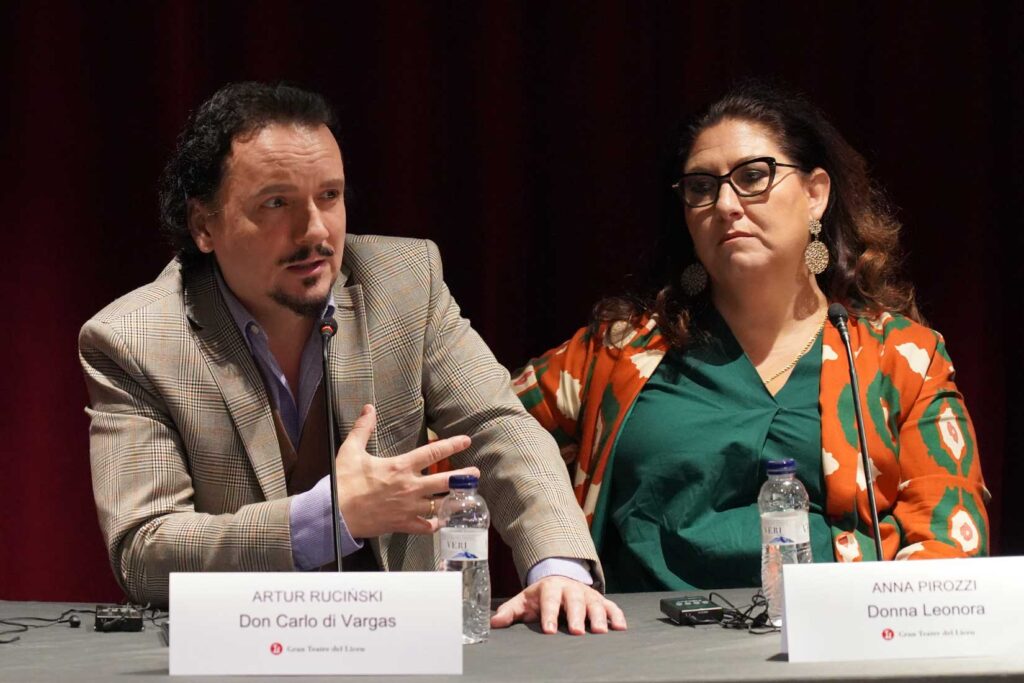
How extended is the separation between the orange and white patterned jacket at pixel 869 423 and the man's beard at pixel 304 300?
23.9 inches

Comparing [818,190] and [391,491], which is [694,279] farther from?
[391,491]

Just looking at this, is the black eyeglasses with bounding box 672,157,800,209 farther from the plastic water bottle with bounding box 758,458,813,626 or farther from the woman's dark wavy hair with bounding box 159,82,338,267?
the plastic water bottle with bounding box 758,458,813,626

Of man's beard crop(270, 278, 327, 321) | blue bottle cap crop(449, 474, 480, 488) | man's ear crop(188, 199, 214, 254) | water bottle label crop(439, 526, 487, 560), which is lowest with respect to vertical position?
water bottle label crop(439, 526, 487, 560)

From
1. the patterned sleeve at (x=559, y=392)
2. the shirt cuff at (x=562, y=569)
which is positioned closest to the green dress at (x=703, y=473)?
the patterned sleeve at (x=559, y=392)

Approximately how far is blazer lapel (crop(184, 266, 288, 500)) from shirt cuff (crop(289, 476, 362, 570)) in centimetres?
19

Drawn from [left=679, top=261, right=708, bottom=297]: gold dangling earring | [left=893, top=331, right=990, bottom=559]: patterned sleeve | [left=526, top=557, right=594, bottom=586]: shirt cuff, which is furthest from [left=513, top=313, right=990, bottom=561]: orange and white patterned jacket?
[left=526, top=557, right=594, bottom=586]: shirt cuff

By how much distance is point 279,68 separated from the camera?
9.62ft

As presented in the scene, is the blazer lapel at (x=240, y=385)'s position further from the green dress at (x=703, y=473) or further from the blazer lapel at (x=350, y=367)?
the green dress at (x=703, y=473)

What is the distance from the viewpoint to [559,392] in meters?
2.59

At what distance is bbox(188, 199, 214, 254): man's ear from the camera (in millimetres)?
2203

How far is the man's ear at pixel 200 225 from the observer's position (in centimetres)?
220

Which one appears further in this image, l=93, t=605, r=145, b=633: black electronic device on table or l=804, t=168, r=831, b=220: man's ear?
l=804, t=168, r=831, b=220: man's ear

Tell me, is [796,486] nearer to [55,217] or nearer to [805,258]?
[805,258]

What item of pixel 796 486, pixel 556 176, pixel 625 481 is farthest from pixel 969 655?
pixel 556 176
